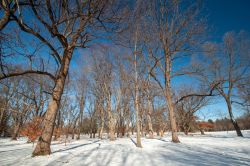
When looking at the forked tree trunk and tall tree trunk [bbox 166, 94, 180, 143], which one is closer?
the forked tree trunk

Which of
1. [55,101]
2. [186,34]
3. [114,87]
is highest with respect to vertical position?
[186,34]

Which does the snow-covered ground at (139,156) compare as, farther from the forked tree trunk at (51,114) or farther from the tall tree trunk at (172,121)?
the tall tree trunk at (172,121)

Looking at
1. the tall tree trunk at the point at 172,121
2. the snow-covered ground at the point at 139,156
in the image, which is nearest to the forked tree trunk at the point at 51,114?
the snow-covered ground at the point at 139,156

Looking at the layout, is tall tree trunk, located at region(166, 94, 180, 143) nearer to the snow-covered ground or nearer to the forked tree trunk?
the snow-covered ground

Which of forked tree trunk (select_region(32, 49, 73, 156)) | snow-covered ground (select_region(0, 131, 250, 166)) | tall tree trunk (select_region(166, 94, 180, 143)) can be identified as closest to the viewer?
snow-covered ground (select_region(0, 131, 250, 166))

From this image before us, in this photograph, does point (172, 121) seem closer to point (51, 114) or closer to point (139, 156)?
point (139, 156)

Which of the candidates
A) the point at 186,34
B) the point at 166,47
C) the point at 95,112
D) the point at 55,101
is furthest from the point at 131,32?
the point at 95,112

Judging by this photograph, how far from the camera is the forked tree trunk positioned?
242 inches

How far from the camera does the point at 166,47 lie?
13273 mm

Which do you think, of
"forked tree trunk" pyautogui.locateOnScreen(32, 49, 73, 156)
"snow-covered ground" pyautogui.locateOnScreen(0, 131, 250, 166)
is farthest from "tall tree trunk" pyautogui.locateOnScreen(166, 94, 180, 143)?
"forked tree trunk" pyautogui.locateOnScreen(32, 49, 73, 156)

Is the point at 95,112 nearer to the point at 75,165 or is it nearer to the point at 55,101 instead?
the point at 55,101

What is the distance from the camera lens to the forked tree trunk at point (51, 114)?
20.2ft

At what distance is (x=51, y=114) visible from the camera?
6.65m

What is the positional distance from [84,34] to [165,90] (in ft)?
26.5
